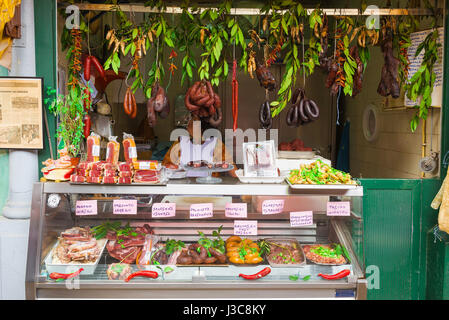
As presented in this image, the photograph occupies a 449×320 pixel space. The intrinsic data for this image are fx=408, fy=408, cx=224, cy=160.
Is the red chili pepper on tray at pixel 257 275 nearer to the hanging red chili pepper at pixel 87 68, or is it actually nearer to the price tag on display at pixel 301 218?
the price tag on display at pixel 301 218

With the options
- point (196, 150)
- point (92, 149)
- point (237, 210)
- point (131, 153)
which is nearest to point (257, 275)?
point (237, 210)

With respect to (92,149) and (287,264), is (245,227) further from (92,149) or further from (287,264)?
(92,149)

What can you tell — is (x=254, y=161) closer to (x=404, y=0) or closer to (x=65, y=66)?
(x=65, y=66)

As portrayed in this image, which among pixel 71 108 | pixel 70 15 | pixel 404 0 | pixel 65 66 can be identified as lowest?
pixel 71 108

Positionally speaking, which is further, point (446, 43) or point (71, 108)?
point (446, 43)

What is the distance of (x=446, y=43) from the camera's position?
380cm

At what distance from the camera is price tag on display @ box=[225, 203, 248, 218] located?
3275mm

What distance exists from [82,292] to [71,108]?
1549 millimetres

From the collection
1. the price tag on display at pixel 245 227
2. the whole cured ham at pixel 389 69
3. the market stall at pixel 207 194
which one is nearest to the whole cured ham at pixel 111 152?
the market stall at pixel 207 194

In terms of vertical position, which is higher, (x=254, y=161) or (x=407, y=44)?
(x=407, y=44)

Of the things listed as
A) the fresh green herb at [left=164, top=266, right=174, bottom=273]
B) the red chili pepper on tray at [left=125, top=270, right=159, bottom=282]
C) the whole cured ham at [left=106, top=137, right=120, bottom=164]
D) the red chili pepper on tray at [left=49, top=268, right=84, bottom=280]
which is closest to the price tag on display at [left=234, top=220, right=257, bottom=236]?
the fresh green herb at [left=164, top=266, right=174, bottom=273]

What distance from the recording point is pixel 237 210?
3.29m

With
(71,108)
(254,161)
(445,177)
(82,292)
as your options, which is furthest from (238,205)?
(445,177)

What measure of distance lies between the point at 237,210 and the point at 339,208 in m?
0.81
